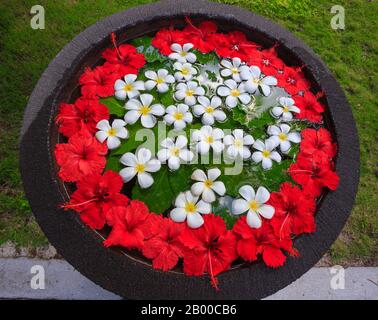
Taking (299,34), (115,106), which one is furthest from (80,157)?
(299,34)

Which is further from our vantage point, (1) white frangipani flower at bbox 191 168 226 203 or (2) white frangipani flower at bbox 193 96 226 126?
(2) white frangipani flower at bbox 193 96 226 126

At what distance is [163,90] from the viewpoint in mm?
1670

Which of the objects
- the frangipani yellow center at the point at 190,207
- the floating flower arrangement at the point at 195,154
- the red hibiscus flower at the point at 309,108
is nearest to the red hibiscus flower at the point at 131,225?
the floating flower arrangement at the point at 195,154

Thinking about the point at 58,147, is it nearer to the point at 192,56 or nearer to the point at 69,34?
the point at 192,56

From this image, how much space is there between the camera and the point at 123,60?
1.76 m

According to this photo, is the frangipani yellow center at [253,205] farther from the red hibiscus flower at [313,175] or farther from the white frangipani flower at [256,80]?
the white frangipani flower at [256,80]

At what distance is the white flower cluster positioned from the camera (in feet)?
4.84

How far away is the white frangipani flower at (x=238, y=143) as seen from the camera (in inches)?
61.2

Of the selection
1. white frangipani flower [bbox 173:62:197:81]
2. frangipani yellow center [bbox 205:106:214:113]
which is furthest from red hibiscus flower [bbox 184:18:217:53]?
frangipani yellow center [bbox 205:106:214:113]

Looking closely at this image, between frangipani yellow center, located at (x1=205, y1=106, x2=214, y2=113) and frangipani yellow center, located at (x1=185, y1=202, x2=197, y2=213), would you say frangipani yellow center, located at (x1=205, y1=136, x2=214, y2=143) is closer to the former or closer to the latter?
frangipani yellow center, located at (x1=205, y1=106, x2=214, y2=113)

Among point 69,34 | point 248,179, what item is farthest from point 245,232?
point 69,34

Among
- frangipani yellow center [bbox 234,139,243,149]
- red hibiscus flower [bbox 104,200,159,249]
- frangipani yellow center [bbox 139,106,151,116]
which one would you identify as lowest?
red hibiscus flower [bbox 104,200,159,249]

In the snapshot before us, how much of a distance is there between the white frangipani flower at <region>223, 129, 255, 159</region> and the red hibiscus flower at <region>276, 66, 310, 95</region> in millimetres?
356

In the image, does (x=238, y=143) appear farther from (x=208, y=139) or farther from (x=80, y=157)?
(x=80, y=157)
